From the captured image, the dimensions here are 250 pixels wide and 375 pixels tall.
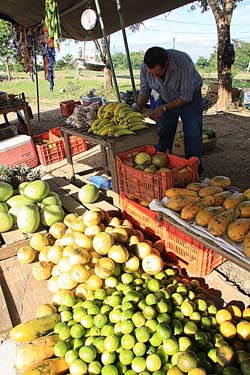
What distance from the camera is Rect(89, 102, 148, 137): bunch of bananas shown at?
3558mm

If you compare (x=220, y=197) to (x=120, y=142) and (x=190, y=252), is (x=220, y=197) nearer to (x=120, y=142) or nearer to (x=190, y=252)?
(x=190, y=252)

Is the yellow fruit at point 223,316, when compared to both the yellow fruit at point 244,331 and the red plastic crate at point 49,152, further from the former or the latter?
the red plastic crate at point 49,152

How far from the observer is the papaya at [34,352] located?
1737 mm

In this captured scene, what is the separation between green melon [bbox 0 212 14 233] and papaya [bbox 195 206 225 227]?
1.82 m

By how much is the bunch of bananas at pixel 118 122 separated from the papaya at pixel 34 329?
214 centimetres

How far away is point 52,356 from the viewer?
1800mm

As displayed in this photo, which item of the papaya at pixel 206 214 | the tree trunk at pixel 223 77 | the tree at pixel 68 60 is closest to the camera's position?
the papaya at pixel 206 214

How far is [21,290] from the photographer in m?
2.47

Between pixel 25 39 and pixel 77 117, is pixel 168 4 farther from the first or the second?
pixel 25 39

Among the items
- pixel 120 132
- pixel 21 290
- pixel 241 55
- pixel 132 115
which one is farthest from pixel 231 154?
pixel 241 55

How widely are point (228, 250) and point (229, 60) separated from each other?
8.53m

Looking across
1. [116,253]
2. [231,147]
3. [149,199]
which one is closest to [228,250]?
[116,253]

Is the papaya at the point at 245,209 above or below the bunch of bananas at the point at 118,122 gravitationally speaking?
below

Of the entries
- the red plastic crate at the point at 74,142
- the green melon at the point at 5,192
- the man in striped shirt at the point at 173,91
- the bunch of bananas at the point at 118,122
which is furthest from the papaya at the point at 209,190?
the red plastic crate at the point at 74,142
